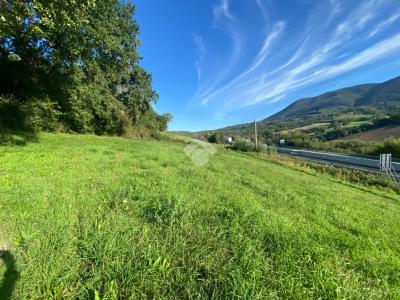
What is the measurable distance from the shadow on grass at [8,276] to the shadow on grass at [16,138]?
988 cm

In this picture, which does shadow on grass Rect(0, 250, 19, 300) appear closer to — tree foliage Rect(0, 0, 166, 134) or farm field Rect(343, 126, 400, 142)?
tree foliage Rect(0, 0, 166, 134)

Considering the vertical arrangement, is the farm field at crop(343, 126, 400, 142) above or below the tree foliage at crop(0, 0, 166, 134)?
below

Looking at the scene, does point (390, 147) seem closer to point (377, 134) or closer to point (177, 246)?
point (377, 134)

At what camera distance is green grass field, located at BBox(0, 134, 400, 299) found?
9.25ft

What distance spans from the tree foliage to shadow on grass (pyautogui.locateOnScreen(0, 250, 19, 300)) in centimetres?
723

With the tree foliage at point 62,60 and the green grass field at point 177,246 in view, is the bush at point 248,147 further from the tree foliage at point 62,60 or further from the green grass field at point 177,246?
the green grass field at point 177,246

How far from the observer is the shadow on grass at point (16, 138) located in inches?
436

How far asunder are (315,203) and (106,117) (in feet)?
75.0

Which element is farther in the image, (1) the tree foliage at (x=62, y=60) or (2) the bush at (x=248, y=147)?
(2) the bush at (x=248, y=147)

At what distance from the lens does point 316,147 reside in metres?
58.5

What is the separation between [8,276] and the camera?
2734 millimetres

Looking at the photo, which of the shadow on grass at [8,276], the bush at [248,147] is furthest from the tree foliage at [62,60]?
the bush at [248,147]

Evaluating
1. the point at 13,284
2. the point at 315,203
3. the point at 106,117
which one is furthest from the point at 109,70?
the point at 13,284

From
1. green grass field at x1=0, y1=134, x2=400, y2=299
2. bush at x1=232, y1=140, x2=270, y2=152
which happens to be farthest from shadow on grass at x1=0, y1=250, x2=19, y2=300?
bush at x1=232, y1=140, x2=270, y2=152
